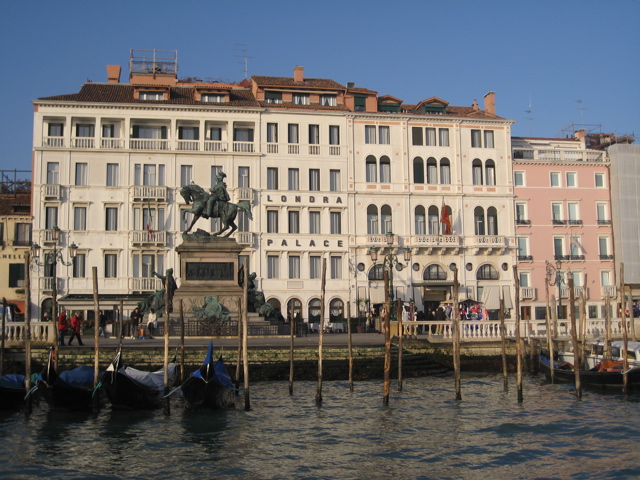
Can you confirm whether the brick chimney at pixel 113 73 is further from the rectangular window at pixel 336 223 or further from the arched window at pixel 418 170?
the arched window at pixel 418 170

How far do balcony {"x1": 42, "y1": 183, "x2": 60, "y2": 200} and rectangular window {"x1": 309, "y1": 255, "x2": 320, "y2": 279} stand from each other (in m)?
15.1

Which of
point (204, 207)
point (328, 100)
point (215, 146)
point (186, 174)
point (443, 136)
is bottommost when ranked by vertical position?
point (204, 207)

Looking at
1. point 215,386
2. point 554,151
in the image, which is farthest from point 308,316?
point 215,386

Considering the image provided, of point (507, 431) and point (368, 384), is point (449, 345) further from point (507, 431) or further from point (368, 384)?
point (507, 431)

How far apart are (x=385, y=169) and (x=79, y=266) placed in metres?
19.1

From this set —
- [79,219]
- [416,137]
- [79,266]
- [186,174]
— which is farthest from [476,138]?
[79,266]

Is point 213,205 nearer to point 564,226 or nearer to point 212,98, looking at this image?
point 212,98

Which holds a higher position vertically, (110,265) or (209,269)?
(110,265)

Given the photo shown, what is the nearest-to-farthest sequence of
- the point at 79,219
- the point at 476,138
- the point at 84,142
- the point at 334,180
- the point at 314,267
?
1. the point at 79,219
2. the point at 84,142
3. the point at 314,267
4. the point at 334,180
5. the point at 476,138

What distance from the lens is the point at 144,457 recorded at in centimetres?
1503

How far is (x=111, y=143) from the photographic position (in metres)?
45.4

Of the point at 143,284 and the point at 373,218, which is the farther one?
the point at 373,218

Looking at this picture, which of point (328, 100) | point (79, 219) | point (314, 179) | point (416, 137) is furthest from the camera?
point (328, 100)

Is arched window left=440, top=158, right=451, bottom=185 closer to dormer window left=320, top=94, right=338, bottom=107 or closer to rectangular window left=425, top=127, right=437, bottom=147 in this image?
rectangular window left=425, top=127, right=437, bottom=147
